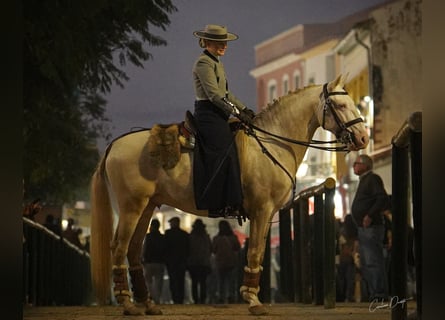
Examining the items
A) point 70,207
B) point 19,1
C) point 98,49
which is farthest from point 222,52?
point 70,207

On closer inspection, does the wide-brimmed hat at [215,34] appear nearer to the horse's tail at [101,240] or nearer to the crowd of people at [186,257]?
the horse's tail at [101,240]

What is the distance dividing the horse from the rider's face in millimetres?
458

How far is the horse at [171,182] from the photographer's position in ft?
24.0

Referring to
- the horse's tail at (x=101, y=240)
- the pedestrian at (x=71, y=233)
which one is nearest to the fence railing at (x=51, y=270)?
the pedestrian at (x=71, y=233)

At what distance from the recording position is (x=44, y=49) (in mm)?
9008

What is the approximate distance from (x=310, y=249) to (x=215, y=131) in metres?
2.19

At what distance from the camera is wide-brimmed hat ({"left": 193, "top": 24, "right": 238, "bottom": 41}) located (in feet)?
23.8

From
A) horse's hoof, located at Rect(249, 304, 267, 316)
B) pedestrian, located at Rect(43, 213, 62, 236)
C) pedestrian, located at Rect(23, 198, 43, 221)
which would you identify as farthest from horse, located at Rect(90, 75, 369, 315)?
pedestrian, located at Rect(43, 213, 62, 236)

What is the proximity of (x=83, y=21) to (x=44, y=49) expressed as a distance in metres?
0.44

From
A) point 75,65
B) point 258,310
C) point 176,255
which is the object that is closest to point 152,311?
point 258,310

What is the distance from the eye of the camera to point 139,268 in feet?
24.2

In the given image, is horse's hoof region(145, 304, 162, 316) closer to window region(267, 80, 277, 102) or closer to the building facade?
the building facade

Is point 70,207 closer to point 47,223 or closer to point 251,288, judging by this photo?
point 47,223

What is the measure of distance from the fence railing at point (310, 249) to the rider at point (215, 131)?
1070 mm
